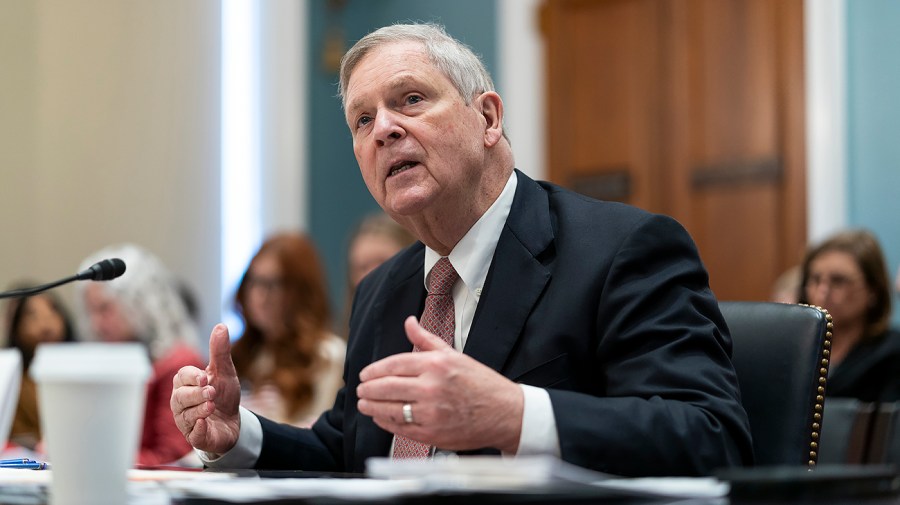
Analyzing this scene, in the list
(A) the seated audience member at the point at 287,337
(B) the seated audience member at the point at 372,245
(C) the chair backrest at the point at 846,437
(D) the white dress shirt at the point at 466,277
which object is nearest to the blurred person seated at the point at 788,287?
(C) the chair backrest at the point at 846,437

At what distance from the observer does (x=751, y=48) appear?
4.54 m

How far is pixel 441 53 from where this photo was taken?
179 centimetres

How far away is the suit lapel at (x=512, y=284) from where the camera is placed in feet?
5.26

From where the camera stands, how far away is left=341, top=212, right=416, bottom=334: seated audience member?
3.74 m

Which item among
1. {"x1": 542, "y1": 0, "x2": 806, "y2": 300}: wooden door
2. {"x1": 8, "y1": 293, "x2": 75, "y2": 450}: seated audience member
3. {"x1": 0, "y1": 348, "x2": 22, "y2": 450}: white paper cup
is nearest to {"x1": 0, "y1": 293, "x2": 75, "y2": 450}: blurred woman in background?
{"x1": 8, "y1": 293, "x2": 75, "y2": 450}: seated audience member

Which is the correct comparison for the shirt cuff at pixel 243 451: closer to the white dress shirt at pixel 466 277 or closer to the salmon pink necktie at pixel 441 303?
the white dress shirt at pixel 466 277

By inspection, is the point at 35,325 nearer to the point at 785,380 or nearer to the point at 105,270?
the point at 105,270

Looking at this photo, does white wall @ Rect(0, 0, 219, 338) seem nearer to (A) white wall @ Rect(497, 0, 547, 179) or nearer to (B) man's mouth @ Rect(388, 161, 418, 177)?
(A) white wall @ Rect(497, 0, 547, 179)

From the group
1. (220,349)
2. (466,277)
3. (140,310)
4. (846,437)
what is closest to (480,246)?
(466,277)

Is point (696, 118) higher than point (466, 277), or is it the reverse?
point (696, 118)

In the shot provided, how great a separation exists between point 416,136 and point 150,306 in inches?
110

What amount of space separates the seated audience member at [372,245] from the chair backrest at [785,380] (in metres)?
2.19

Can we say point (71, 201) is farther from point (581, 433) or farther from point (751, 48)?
point (581, 433)

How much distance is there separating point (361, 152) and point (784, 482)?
3.38 feet
